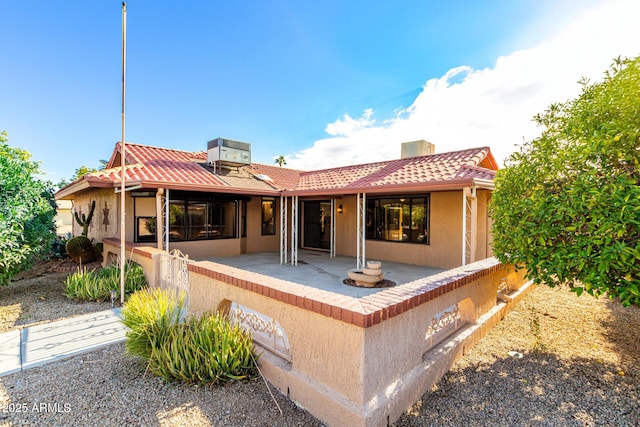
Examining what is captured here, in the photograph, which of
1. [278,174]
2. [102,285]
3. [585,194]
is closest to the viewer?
[585,194]

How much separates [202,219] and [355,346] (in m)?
10.1

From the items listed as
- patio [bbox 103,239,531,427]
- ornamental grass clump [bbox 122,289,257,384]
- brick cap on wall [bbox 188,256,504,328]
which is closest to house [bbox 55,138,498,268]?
patio [bbox 103,239,531,427]

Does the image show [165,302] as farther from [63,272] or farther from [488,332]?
[63,272]

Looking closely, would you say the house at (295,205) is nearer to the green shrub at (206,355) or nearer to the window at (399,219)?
the window at (399,219)

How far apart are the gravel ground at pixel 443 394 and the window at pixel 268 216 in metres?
9.30

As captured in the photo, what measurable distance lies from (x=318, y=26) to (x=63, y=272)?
1242cm

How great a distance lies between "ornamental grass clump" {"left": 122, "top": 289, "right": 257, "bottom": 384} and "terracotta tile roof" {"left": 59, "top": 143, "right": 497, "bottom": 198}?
16.8ft

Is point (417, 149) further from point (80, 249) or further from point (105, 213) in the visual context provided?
point (80, 249)

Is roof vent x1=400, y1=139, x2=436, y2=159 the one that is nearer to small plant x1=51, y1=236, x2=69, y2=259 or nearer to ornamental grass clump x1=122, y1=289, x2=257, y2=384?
ornamental grass clump x1=122, y1=289, x2=257, y2=384

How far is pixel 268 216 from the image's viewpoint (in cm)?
1380

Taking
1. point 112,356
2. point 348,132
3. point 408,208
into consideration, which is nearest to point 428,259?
point 408,208

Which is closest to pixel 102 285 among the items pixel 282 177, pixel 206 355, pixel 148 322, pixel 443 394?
pixel 148 322

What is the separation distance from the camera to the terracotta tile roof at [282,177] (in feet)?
27.1

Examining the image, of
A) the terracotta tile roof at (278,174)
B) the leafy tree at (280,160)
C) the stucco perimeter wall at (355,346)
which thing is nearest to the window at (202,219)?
the terracotta tile roof at (278,174)
